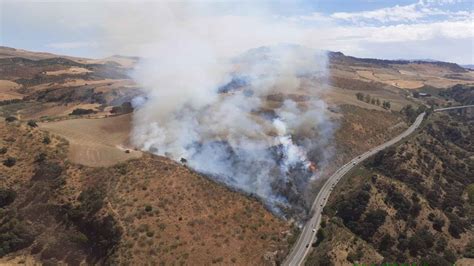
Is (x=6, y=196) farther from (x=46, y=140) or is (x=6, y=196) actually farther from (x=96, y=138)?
(x=96, y=138)

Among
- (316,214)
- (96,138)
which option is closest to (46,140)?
(96,138)

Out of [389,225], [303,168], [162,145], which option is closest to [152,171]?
[162,145]

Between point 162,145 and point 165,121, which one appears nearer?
point 162,145

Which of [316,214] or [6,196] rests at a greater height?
[6,196]

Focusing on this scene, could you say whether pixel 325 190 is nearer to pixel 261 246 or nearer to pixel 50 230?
pixel 261 246

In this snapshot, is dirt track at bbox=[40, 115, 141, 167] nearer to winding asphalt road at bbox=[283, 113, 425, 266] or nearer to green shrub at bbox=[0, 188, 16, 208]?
green shrub at bbox=[0, 188, 16, 208]

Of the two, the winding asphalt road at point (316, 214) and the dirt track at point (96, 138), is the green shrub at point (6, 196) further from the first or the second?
the winding asphalt road at point (316, 214)

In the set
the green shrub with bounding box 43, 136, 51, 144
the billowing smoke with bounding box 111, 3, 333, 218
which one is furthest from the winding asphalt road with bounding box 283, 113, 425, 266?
the green shrub with bounding box 43, 136, 51, 144
